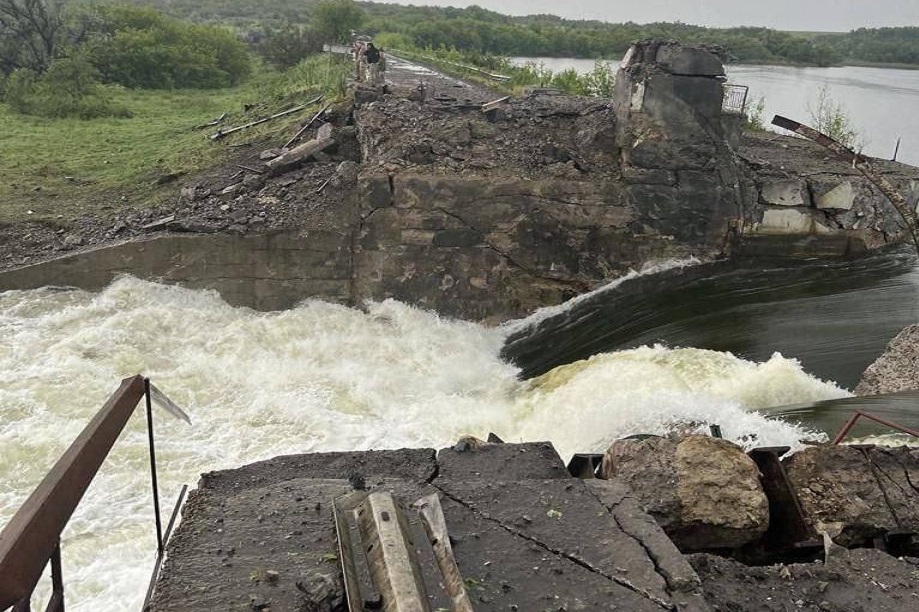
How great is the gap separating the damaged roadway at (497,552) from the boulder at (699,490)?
1.23 ft

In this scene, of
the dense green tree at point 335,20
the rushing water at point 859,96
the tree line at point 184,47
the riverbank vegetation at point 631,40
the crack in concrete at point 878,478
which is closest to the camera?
the crack in concrete at point 878,478

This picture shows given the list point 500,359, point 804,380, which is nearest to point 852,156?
point 804,380

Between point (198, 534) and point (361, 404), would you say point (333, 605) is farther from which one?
point (361, 404)

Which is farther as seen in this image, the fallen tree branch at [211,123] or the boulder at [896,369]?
the fallen tree branch at [211,123]

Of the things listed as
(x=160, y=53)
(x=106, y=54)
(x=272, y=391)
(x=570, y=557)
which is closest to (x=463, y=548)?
(x=570, y=557)

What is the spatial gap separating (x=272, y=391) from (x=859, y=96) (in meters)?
21.8

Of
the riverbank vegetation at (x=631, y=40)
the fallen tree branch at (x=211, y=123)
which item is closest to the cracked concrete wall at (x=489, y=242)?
the fallen tree branch at (x=211, y=123)

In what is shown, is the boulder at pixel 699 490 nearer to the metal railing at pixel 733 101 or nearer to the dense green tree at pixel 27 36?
the metal railing at pixel 733 101

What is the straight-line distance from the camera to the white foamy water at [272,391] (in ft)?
17.0

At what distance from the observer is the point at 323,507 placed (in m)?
2.09

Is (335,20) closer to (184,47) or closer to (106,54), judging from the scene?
(184,47)

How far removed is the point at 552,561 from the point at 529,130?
8151 millimetres

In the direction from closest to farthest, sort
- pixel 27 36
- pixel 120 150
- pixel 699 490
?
pixel 699 490 < pixel 120 150 < pixel 27 36

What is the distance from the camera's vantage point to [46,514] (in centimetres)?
137
